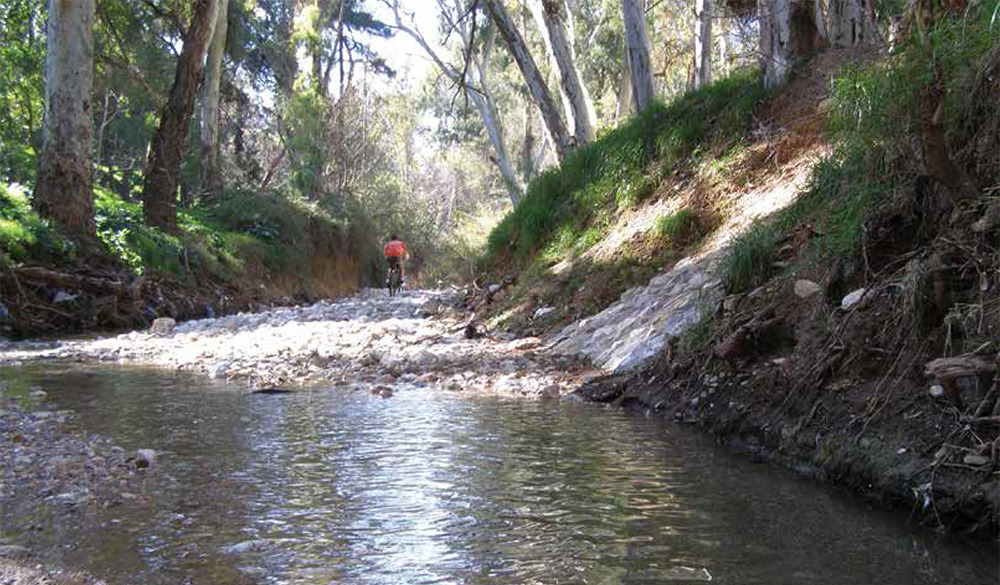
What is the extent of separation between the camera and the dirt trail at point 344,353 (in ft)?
22.9

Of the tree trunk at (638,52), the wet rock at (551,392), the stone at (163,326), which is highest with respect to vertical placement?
the tree trunk at (638,52)

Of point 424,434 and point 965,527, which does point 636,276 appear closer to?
point 424,434

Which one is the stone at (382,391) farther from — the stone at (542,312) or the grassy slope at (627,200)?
the stone at (542,312)

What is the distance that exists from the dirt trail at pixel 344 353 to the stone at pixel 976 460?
3.50 m

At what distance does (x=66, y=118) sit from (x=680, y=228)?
Result: 10.1 metres

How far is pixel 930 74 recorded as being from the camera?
3.88 m

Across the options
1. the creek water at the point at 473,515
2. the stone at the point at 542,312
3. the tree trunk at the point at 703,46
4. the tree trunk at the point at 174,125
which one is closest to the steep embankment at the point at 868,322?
the creek water at the point at 473,515

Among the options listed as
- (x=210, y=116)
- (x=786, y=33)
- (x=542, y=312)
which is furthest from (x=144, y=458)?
(x=210, y=116)

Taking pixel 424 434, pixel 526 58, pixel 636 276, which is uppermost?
pixel 526 58

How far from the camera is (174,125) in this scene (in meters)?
16.0

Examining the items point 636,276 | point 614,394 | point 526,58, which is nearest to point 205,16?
point 526,58

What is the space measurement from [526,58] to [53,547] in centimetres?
1315

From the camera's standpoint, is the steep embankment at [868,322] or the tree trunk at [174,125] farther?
the tree trunk at [174,125]

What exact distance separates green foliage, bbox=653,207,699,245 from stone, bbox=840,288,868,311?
428 centimetres
